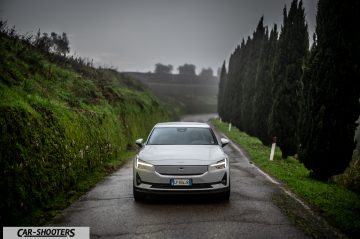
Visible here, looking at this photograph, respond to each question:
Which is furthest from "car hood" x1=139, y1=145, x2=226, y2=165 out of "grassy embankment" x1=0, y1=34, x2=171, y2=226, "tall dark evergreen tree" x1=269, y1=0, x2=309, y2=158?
"tall dark evergreen tree" x1=269, y1=0, x2=309, y2=158

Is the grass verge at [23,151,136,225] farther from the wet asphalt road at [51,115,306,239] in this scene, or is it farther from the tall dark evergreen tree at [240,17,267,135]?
the tall dark evergreen tree at [240,17,267,135]

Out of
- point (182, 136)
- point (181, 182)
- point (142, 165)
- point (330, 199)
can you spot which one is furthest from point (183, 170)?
point (330, 199)

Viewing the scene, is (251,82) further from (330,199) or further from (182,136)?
(330,199)

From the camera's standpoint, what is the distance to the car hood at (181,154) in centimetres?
732

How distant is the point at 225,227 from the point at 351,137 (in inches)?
245

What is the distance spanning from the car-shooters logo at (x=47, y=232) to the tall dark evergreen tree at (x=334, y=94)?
24.9ft

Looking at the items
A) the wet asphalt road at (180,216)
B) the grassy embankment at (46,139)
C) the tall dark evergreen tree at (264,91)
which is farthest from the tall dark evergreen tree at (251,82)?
the wet asphalt road at (180,216)

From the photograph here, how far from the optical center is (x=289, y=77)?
17.0 m

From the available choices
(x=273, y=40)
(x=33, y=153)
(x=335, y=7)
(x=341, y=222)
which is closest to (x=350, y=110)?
(x=335, y=7)

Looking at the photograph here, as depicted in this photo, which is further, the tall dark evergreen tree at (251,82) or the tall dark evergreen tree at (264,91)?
the tall dark evergreen tree at (251,82)

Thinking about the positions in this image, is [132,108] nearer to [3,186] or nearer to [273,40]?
[273,40]

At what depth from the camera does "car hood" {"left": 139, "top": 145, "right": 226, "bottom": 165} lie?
288 inches

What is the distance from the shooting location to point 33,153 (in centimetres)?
705

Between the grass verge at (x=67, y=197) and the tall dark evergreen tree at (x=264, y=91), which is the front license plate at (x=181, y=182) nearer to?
the grass verge at (x=67, y=197)
